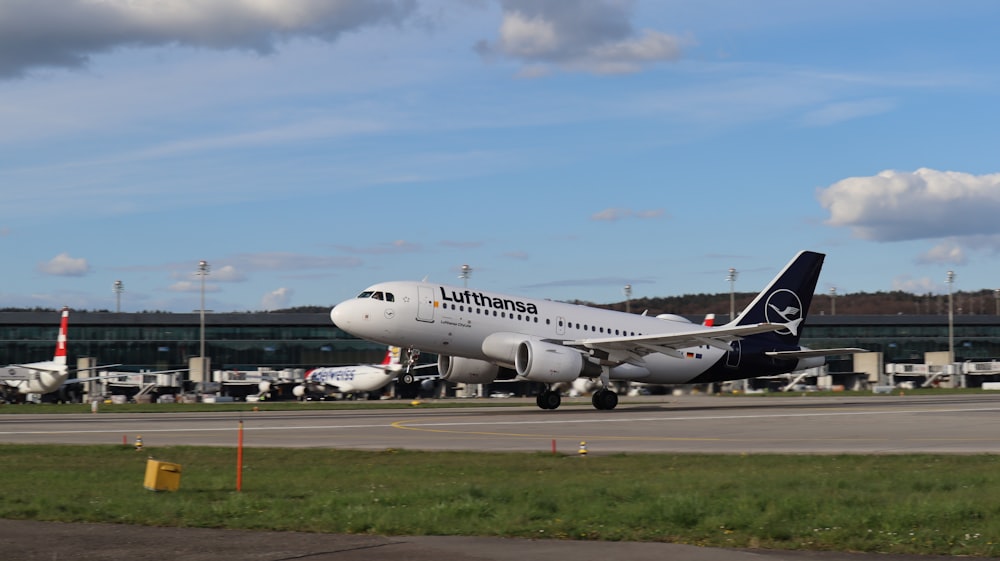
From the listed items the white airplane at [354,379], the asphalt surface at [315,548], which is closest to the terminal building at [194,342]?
the white airplane at [354,379]

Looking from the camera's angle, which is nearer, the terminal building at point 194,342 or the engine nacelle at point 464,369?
the engine nacelle at point 464,369

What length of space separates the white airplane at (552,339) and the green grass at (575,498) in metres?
19.7

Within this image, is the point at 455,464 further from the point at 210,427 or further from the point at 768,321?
the point at 768,321

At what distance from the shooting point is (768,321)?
5241 centimetres

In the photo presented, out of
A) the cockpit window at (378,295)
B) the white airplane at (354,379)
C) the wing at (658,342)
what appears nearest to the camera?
the cockpit window at (378,295)

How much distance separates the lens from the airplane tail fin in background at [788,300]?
5259cm

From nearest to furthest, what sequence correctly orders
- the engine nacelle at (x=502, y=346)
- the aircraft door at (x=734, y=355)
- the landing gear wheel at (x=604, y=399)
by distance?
the engine nacelle at (x=502, y=346) → the landing gear wheel at (x=604, y=399) → the aircraft door at (x=734, y=355)

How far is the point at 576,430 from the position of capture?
33594 mm

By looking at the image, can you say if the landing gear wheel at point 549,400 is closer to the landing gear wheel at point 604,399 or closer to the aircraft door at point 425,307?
the landing gear wheel at point 604,399

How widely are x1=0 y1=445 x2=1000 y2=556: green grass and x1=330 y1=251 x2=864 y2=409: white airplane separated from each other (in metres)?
19.7

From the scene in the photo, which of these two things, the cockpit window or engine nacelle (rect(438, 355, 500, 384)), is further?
engine nacelle (rect(438, 355, 500, 384))

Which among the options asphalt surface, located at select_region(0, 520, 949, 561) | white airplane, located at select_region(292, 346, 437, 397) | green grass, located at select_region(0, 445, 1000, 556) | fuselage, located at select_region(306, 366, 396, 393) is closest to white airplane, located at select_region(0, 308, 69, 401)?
white airplane, located at select_region(292, 346, 437, 397)

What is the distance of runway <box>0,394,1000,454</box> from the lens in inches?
1085

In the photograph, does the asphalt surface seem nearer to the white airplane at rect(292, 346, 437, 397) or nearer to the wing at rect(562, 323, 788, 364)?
the wing at rect(562, 323, 788, 364)
